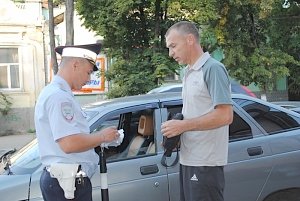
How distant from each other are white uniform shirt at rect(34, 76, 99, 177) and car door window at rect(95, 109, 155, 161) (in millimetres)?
1075

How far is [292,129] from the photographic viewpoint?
4375mm

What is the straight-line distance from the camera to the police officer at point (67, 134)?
2.59 metres

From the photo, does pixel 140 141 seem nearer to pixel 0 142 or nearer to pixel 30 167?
pixel 30 167

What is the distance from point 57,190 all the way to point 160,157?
1285mm

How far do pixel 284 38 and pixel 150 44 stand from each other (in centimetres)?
589

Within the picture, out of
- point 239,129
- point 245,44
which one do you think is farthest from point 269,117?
point 245,44

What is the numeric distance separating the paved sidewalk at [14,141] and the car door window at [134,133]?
9.83 metres

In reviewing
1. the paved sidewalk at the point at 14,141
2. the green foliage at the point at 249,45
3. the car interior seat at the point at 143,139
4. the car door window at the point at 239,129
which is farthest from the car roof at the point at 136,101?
the paved sidewalk at the point at 14,141

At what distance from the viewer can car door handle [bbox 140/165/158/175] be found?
376 centimetres

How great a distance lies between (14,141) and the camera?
15250mm

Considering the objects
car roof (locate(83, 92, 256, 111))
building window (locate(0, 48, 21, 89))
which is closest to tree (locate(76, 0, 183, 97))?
car roof (locate(83, 92, 256, 111))

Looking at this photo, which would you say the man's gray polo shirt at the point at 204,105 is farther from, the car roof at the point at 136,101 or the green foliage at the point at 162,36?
the green foliage at the point at 162,36

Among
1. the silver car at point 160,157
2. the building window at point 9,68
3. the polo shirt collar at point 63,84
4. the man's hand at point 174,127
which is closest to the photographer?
the polo shirt collar at point 63,84

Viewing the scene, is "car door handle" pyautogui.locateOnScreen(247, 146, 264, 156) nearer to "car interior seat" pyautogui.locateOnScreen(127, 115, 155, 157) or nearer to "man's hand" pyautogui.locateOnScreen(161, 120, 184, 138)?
"car interior seat" pyautogui.locateOnScreen(127, 115, 155, 157)
